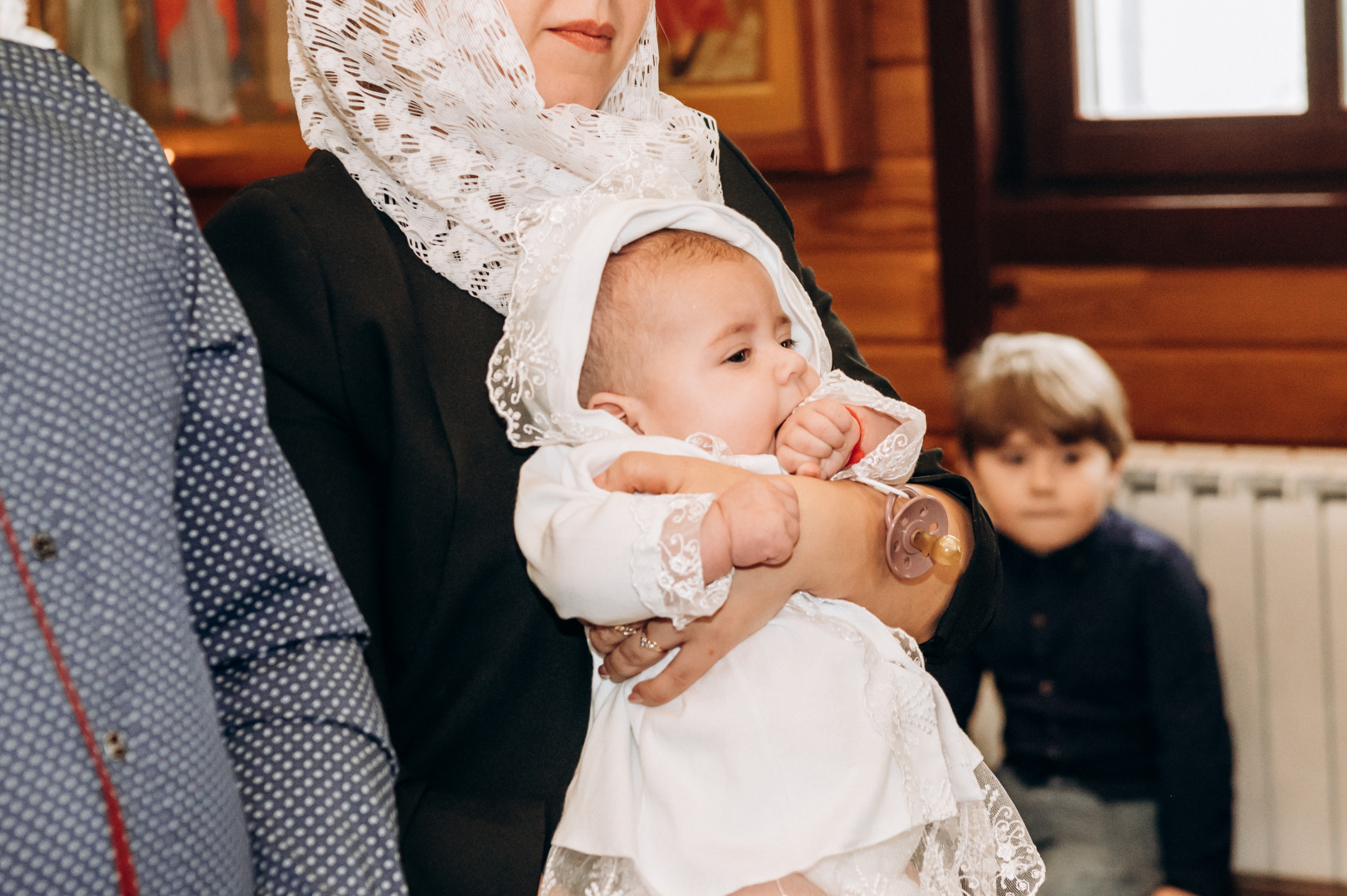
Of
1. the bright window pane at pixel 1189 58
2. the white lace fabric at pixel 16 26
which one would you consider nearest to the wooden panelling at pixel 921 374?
the bright window pane at pixel 1189 58

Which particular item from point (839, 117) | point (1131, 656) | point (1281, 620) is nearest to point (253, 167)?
point (839, 117)

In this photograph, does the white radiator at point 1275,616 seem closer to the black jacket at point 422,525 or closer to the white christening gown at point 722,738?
the white christening gown at point 722,738

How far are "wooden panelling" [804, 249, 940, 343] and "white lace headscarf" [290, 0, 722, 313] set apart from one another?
172cm

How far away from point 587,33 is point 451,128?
0.56 ft

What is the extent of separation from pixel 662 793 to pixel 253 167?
2.75m

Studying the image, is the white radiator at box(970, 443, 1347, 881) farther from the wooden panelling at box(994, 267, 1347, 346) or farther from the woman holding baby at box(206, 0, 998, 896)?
the woman holding baby at box(206, 0, 998, 896)

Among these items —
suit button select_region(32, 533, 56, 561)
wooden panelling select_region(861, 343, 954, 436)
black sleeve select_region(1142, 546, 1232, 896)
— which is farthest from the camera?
wooden panelling select_region(861, 343, 954, 436)

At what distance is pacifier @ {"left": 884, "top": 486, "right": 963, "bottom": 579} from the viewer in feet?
3.99

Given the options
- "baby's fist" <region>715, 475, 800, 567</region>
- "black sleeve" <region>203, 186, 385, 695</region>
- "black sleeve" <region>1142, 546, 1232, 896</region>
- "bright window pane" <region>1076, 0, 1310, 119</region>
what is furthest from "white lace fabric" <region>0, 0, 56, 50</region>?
"bright window pane" <region>1076, 0, 1310, 119</region>

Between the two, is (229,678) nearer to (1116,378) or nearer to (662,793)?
(662,793)

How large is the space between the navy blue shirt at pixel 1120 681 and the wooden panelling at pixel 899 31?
43.9 inches

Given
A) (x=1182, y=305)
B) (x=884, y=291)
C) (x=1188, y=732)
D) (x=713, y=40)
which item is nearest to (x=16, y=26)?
(x=713, y=40)

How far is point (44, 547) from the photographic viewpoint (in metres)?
0.79

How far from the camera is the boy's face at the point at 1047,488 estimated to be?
8.32 ft
